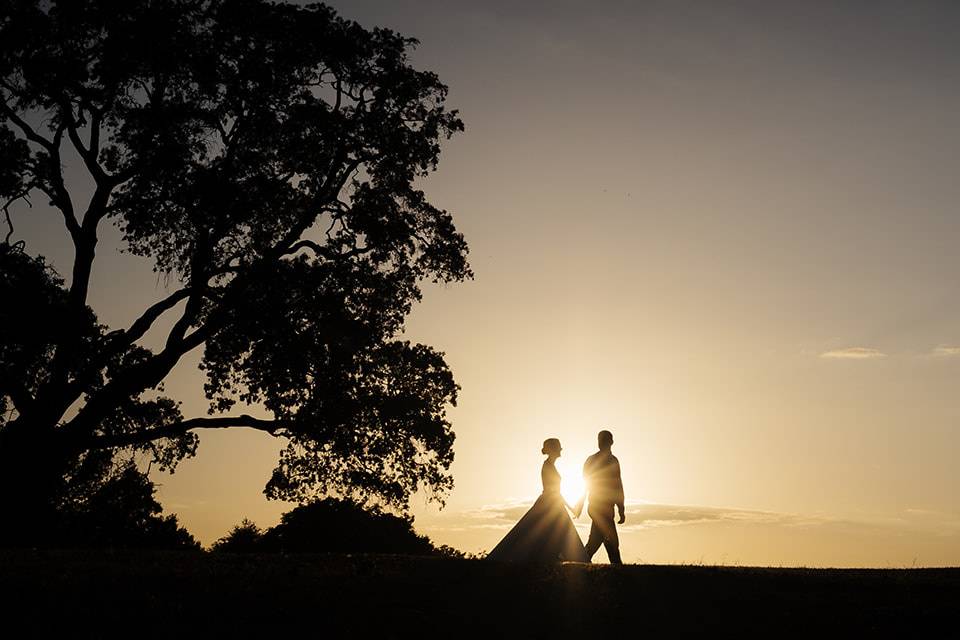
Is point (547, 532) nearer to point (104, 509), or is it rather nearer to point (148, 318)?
point (148, 318)

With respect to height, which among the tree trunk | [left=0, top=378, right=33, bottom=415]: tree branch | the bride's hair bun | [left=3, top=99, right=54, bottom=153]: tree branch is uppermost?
[left=3, top=99, right=54, bottom=153]: tree branch

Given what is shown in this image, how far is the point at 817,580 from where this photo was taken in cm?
1631

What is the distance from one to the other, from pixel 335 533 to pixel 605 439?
90.4 feet

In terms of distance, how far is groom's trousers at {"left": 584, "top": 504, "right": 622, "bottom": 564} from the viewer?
18.5 metres

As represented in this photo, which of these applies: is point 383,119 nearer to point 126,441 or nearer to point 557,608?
point 126,441

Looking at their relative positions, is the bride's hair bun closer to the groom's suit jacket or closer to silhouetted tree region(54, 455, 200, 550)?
the groom's suit jacket

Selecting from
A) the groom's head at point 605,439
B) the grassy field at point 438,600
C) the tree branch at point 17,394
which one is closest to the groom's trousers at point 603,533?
the groom's head at point 605,439

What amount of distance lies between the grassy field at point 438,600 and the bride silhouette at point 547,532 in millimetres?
1385

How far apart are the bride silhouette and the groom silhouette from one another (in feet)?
1.63

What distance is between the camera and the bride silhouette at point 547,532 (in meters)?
17.9

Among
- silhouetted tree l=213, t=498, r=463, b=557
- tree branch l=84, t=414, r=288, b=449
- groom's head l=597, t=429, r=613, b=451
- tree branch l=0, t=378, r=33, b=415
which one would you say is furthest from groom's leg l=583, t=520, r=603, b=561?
silhouetted tree l=213, t=498, r=463, b=557

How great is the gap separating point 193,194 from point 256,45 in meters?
5.04

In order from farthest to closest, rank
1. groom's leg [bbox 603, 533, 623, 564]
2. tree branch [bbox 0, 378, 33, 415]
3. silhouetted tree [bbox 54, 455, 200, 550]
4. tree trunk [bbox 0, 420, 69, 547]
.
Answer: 1. silhouetted tree [bbox 54, 455, 200, 550]
2. tree branch [bbox 0, 378, 33, 415]
3. tree trunk [bbox 0, 420, 69, 547]
4. groom's leg [bbox 603, 533, 623, 564]

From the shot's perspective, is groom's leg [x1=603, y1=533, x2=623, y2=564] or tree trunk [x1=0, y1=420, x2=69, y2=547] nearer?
groom's leg [x1=603, y1=533, x2=623, y2=564]
